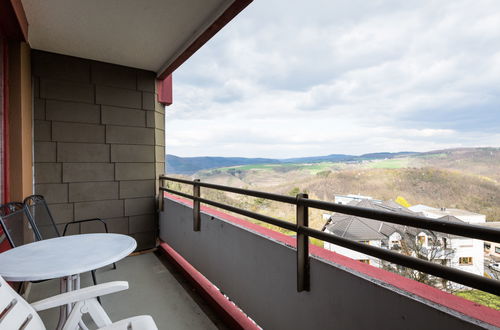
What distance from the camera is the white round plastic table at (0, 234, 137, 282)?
122 centimetres

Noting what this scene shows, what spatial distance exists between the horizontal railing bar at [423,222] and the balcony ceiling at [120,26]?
71.3 inches

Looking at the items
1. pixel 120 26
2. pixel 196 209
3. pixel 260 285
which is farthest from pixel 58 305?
pixel 120 26

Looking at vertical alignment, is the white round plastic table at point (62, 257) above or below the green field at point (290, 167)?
below

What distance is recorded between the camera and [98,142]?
10.6 feet

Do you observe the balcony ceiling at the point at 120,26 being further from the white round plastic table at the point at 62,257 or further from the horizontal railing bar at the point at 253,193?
the white round plastic table at the point at 62,257

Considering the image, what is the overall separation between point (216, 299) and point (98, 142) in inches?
97.0

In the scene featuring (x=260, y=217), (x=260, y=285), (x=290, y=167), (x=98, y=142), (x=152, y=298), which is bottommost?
(x=152, y=298)

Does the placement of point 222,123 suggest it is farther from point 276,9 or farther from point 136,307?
point 136,307

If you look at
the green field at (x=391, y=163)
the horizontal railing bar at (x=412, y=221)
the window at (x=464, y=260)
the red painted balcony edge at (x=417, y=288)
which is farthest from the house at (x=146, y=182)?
the green field at (x=391, y=163)

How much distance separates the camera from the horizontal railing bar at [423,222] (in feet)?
2.22

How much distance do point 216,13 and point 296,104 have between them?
7.60 m

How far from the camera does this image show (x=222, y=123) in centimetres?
909

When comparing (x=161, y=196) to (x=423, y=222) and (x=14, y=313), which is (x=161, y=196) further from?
(x=423, y=222)

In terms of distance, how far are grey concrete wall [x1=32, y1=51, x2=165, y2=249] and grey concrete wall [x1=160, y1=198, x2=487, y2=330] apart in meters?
1.50
